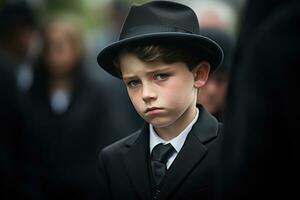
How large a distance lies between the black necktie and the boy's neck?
0.03m

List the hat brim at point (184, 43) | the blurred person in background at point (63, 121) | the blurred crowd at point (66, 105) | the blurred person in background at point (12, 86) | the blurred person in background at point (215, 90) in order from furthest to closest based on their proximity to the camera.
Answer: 1. the blurred person in background at point (63, 121)
2. the blurred person in background at point (12, 86)
3. the blurred person in background at point (215, 90)
4. the hat brim at point (184, 43)
5. the blurred crowd at point (66, 105)

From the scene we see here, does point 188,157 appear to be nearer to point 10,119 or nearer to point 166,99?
point 166,99

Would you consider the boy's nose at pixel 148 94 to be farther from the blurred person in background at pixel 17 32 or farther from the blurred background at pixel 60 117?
the blurred person in background at pixel 17 32

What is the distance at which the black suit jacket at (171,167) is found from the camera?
3.01 metres

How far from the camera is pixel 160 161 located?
10.1ft

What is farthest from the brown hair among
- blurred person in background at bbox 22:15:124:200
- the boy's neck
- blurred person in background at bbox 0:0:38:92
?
blurred person in background at bbox 0:0:38:92

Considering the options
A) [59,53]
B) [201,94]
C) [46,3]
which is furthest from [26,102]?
[46,3]

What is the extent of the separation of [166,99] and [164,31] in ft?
0.69

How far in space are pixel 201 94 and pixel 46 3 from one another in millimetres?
17721

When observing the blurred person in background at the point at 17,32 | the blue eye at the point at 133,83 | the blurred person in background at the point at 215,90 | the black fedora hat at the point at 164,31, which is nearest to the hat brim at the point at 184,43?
the black fedora hat at the point at 164,31

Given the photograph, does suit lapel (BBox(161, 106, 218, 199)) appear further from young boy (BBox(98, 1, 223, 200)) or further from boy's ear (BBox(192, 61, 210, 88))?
boy's ear (BBox(192, 61, 210, 88))

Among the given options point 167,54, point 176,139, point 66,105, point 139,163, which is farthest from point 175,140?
point 66,105

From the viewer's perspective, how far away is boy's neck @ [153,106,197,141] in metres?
3.08

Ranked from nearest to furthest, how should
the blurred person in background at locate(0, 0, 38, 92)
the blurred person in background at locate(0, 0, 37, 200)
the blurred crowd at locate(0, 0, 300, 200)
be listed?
the blurred crowd at locate(0, 0, 300, 200) < the blurred person in background at locate(0, 0, 37, 200) < the blurred person in background at locate(0, 0, 38, 92)
